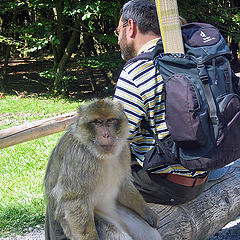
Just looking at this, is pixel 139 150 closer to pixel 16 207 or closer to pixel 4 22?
pixel 16 207

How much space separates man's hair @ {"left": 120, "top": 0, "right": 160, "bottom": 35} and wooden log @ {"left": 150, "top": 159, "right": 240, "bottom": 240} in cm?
128

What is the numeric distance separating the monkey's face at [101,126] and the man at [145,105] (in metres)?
0.29

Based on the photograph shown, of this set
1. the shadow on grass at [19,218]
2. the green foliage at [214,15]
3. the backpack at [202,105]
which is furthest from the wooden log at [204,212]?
the green foliage at [214,15]

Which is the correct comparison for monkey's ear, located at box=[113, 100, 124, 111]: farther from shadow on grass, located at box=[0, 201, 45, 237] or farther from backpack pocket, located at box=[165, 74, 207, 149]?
shadow on grass, located at box=[0, 201, 45, 237]

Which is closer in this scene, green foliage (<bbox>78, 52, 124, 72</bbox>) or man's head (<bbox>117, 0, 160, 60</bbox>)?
man's head (<bbox>117, 0, 160, 60</bbox>)

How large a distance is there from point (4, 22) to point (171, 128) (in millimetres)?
15124

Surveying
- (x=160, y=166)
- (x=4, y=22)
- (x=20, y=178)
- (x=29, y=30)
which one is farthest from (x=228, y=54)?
(x=4, y=22)

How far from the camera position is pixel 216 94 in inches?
90.3

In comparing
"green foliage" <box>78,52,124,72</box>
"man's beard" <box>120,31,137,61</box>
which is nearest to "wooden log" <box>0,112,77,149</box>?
"man's beard" <box>120,31,137,61</box>

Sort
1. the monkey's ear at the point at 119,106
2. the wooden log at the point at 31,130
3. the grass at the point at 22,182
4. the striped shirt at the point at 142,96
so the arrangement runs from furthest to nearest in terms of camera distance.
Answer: the grass at the point at 22,182
the wooden log at the point at 31,130
the striped shirt at the point at 142,96
the monkey's ear at the point at 119,106

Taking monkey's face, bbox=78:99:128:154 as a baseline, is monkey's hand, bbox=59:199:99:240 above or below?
below

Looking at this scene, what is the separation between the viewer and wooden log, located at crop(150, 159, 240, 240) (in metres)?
2.73

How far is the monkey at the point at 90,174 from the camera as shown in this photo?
7.08 feet

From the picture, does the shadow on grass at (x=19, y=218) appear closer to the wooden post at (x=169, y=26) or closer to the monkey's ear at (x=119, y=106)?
the monkey's ear at (x=119, y=106)
